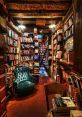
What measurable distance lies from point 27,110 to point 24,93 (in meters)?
1.35

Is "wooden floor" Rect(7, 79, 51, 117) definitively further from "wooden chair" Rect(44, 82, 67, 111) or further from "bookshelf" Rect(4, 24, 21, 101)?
"wooden chair" Rect(44, 82, 67, 111)

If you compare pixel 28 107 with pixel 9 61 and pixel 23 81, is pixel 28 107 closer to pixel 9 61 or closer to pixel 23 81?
pixel 23 81

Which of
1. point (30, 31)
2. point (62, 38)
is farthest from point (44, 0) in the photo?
point (30, 31)

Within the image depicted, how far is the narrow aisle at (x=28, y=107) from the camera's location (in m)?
3.90

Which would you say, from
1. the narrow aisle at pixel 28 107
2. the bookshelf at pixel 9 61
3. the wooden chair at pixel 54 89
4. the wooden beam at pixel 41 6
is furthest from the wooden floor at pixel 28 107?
the wooden beam at pixel 41 6

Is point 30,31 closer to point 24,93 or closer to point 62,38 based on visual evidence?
point 62,38

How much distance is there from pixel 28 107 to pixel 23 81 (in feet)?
5.32

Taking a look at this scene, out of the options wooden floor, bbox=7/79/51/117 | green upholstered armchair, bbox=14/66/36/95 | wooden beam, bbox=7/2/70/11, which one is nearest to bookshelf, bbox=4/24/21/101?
green upholstered armchair, bbox=14/66/36/95

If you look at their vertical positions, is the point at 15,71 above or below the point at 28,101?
above

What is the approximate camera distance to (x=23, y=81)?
598 centimetres

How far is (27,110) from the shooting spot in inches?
165

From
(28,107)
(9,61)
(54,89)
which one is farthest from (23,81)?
(54,89)

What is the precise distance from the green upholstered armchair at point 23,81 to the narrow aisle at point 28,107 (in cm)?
28

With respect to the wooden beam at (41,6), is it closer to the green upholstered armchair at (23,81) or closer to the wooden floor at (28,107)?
the green upholstered armchair at (23,81)
